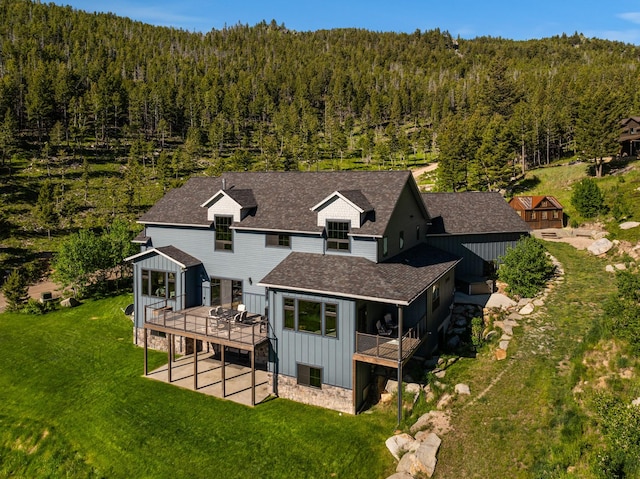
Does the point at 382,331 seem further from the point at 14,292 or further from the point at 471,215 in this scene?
the point at 14,292

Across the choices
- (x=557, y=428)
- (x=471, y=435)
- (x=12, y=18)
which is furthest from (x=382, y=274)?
(x=12, y=18)

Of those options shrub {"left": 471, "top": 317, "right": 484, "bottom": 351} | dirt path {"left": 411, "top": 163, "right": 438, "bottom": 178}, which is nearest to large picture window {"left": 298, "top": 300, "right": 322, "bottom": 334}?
shrub {"left": 471, "top": 317, "right": 484, "bottom": 351}

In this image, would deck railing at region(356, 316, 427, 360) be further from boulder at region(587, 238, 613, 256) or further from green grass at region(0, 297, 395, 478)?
boulder at region(587, 238, 613, 256)

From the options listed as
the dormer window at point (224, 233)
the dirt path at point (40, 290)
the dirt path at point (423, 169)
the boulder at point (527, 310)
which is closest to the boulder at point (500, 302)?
the boulder at point (527, 310)

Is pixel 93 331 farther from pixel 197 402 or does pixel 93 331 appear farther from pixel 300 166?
pixel 300 166

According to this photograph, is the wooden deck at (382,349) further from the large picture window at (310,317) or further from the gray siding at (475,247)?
the gray siding at (475,247)

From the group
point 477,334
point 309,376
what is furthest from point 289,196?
point 477,334
